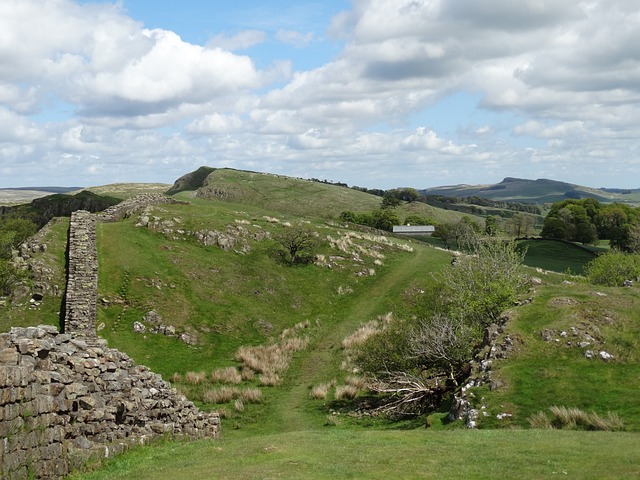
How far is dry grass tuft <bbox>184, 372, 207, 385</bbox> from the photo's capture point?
40.0 m

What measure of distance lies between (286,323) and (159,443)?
111 ft

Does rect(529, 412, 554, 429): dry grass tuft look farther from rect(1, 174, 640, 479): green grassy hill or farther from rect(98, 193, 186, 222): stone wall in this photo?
rect(98, 193, 186, 222): stone wall

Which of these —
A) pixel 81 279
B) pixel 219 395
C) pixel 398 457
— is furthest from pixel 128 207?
pixel 398 457

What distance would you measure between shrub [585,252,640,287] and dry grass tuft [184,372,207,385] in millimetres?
43729

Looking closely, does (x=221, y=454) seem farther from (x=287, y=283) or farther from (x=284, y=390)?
(x=287, y=283)

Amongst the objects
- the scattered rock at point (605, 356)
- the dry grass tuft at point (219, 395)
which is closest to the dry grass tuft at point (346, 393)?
the dry grass tuft at point (219, 395)

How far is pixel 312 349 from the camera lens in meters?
50.1

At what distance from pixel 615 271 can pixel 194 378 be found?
48.5 meters

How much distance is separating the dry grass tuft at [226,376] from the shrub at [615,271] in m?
41.3

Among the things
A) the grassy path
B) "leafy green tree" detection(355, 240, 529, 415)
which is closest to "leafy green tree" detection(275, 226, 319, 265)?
the grassy path

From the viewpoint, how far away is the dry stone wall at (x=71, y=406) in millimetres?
15836

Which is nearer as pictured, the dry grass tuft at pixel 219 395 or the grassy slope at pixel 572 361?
the grassy slope at pixel 572 361

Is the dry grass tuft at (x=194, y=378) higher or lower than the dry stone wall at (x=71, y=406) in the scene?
lower

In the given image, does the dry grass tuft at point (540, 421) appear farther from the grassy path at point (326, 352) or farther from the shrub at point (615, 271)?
the shrub at point (615, 271)
